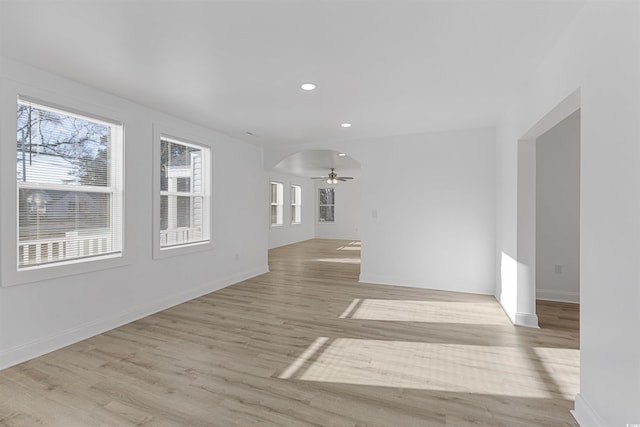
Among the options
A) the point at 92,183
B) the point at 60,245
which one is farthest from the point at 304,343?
the point at 92,183

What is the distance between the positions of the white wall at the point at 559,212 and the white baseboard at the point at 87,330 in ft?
16.0

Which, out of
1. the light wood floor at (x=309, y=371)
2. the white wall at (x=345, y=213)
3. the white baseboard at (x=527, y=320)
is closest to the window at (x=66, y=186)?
the light wood floor at (x=309, y=371)

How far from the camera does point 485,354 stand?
2.75 meters

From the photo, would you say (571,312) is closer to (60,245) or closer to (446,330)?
(446,330)

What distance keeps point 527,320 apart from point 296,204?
Result: 9.07m

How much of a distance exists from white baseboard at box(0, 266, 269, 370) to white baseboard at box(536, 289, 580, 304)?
4.79 meters

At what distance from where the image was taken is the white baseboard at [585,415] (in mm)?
1690

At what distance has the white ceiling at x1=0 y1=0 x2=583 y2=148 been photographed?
1.88 m

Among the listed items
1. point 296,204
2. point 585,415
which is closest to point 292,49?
point 585,415

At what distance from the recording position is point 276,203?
10.5 metres

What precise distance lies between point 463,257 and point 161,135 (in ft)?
15.0

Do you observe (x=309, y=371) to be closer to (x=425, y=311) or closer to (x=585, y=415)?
(x=585, y=415)

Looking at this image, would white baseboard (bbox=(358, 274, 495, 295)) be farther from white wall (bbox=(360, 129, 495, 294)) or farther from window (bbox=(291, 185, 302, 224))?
window (bbox=(291, 185, 302, 224))

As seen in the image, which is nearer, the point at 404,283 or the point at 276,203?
the point at 404,283
